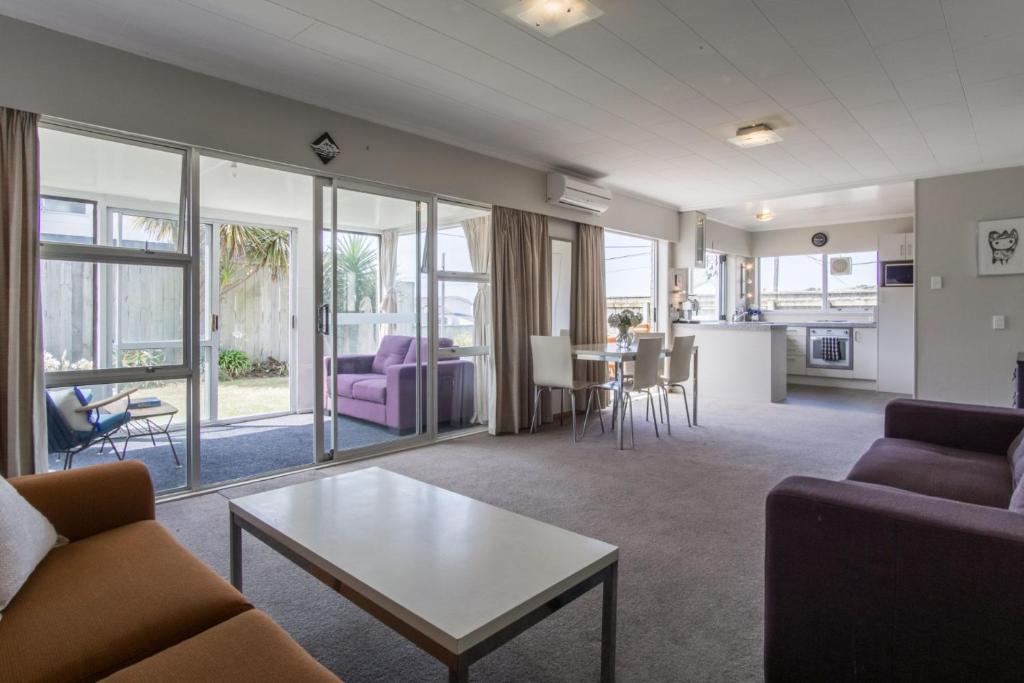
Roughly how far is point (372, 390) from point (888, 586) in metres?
3.85

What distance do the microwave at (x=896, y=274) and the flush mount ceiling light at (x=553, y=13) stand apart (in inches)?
268

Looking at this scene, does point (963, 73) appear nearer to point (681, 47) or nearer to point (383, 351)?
point (681, 47)

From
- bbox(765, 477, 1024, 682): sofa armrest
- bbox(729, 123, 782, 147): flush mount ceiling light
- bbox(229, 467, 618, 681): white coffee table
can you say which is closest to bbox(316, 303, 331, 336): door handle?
bbox(229, 467, 618, 681): white coffee table

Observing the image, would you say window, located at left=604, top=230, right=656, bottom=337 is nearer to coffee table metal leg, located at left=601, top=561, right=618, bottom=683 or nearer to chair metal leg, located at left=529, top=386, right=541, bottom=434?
chair metal leg, located at left=529, top=386, right=541, bottom=434

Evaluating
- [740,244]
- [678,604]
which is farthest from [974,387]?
[678,604]

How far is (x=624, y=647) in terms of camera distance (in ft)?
5.86

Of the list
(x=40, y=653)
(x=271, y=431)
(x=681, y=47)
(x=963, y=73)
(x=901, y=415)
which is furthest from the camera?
(x=271, y=431)

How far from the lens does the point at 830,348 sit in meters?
8.15

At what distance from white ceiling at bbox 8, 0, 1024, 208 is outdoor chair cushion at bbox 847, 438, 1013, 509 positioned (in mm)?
2035

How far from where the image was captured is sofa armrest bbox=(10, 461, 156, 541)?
1.60m

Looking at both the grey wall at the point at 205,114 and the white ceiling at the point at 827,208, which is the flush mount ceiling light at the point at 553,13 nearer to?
the grey wall at the point at 205,114

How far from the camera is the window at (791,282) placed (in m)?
8.80

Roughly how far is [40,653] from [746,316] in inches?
364

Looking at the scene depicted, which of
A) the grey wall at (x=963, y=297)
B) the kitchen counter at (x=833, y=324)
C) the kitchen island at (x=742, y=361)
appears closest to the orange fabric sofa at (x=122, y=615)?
the kitchen island at (x=742, y=361)
